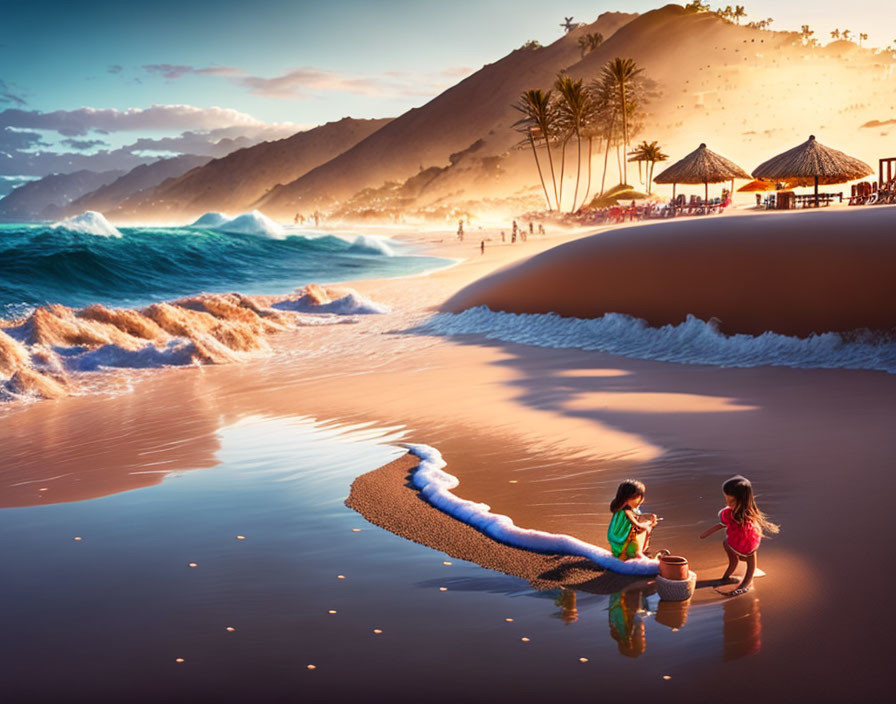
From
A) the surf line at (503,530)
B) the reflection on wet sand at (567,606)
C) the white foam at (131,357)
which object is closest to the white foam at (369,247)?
the white foam at (131,357)

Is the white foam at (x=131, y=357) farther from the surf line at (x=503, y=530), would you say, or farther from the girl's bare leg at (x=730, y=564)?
the girl's bare leg at (x=730, y=564)

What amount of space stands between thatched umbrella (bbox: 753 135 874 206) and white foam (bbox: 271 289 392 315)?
41.5 ft

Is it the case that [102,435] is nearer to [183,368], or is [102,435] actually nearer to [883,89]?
[183,368]

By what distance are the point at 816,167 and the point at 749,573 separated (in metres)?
23.1

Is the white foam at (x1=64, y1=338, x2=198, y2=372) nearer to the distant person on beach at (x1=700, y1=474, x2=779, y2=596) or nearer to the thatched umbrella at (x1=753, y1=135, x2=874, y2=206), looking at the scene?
the distant person on beach at (x1=700, y1=474, x2=779, y2=596)

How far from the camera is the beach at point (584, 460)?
12.8 ft

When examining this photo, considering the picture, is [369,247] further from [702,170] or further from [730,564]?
[730,564]

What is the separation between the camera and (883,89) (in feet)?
445

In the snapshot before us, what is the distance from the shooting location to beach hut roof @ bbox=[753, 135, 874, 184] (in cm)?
2461

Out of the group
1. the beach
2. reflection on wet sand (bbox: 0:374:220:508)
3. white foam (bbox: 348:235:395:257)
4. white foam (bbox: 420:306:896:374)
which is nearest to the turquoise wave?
white foam (bbox: 348:235:395:257)

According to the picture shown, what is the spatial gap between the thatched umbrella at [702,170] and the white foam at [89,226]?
34108mm

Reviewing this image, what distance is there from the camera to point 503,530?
553 cm

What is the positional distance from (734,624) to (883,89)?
15496cm

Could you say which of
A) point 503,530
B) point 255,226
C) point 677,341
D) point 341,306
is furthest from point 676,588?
point 255,226
